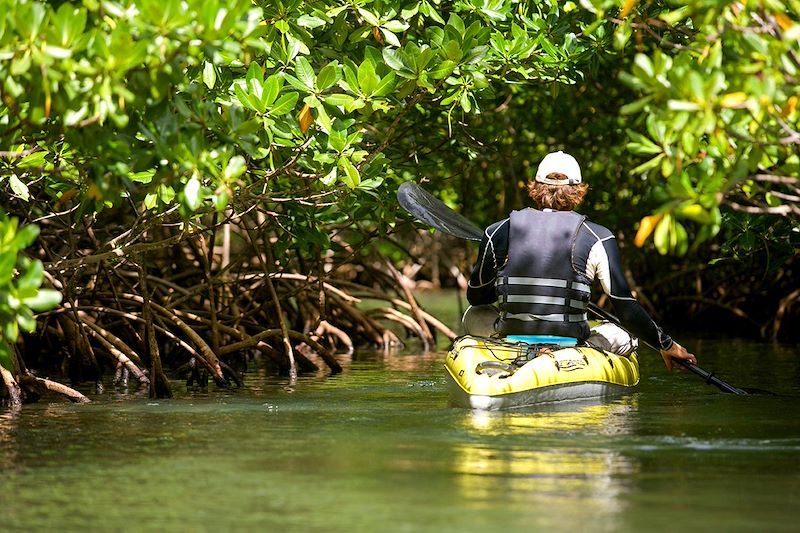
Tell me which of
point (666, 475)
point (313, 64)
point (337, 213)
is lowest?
point (666, 475)

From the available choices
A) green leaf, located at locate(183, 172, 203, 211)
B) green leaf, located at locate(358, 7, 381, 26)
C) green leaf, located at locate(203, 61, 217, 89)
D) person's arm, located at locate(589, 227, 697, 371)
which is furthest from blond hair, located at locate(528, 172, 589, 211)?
green leaf, located at locate(183, 172, 203, 211)

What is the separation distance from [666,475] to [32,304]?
7.03 ft

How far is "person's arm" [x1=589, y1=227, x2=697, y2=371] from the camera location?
679 centimetres

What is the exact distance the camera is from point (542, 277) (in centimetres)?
676

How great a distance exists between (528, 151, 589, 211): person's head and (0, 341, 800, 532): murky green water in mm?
953

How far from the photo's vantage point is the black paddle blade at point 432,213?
7746 mm

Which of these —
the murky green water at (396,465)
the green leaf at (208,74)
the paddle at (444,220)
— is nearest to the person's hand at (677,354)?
the paddle at (444,220)

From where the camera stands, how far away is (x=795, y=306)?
40.7 ft

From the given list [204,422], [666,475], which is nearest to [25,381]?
[204,422]

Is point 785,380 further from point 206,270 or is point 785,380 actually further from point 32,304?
point 32,304

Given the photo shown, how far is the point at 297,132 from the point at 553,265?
4.32 ft

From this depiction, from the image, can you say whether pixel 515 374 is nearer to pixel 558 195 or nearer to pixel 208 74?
pixel 558 195

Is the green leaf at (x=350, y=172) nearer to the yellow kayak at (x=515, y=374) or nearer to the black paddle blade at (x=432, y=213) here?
the black paddle blade at (x=432, y=213)

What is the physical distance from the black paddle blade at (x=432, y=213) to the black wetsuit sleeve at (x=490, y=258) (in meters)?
0.73
